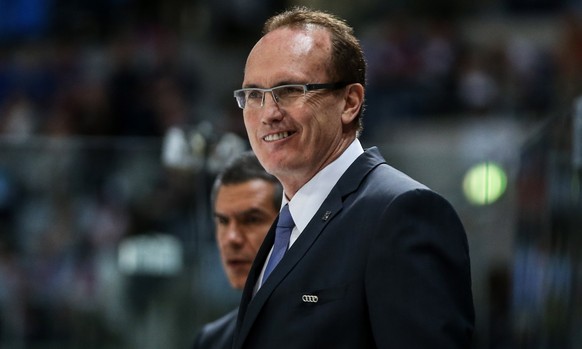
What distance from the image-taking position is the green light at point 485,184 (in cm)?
553

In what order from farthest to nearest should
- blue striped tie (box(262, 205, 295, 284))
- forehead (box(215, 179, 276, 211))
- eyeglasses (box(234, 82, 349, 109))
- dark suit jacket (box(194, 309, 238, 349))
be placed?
forehead (box(215, 179, 276, 211)), dark suit jacket (box(194, 309, 238, 349)), blue striped tie (box(262, 205, 295, 284)), eyeglasses (box(234, 82, 349, 109))

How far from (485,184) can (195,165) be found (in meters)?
1.43

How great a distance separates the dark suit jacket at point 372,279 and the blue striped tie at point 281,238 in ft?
0.36

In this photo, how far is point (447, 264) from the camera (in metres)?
2.14

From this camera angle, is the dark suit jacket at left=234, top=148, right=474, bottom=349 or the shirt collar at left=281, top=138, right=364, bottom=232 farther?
the shirt collar at left=281, top=138, right=364, bottom=232

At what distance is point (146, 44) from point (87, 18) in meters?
0.75

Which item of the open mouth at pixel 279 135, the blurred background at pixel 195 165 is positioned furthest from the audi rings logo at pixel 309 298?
the blurred background at pixel 195 165

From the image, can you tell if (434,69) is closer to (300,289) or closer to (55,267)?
(55,267)

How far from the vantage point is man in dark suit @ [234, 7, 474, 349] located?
82.8 inches

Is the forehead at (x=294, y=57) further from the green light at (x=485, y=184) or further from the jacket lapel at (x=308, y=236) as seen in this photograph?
the green light at (x=485, y=184)

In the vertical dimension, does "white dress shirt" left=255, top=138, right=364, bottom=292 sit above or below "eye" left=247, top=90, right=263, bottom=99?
below

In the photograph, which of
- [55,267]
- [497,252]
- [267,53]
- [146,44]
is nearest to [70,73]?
[146,44]

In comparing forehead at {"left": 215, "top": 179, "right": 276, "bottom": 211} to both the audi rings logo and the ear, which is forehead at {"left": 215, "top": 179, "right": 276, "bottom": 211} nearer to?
the ear

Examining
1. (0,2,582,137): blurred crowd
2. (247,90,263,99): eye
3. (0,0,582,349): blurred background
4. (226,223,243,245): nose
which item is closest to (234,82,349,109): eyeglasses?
(247,90,263,99): eye
